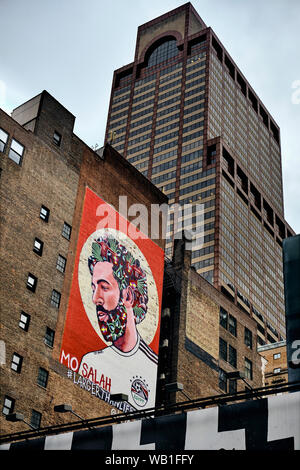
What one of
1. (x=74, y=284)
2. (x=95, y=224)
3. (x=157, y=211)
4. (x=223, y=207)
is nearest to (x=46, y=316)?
(x=74, y=284)

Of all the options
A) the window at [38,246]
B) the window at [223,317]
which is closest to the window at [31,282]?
the window at [38,246]

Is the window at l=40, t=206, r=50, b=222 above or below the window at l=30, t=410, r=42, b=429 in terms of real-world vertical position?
above

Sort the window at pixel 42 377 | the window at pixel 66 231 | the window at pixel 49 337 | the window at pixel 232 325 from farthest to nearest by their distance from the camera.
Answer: the window at pixel 232 325
the window at pixel 66 231
the window at pixel 49 337
the window at pixel 42 377

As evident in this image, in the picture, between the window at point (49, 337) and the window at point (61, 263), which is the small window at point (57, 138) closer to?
the window at point (61, 263)

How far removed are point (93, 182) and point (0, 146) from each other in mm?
12228

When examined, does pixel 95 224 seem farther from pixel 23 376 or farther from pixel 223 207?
pixel 223 207

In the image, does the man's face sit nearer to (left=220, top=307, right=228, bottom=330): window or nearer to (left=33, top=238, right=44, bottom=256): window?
(left=33, top=238, right=44, bottom=256): window

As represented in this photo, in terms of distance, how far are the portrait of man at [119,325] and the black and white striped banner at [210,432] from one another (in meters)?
27.4

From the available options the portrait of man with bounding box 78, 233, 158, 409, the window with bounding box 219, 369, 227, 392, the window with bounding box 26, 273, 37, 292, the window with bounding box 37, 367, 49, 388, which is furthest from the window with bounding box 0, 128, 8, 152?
the window with bounding box 219, 369, 227, 392

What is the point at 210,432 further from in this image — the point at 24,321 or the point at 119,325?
the point at 119,325

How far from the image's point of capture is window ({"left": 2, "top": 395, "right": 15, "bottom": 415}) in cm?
5175

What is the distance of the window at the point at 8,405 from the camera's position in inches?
2038

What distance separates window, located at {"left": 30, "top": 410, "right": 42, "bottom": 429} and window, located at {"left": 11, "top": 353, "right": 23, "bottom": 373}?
142 inches

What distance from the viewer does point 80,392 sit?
193ft
